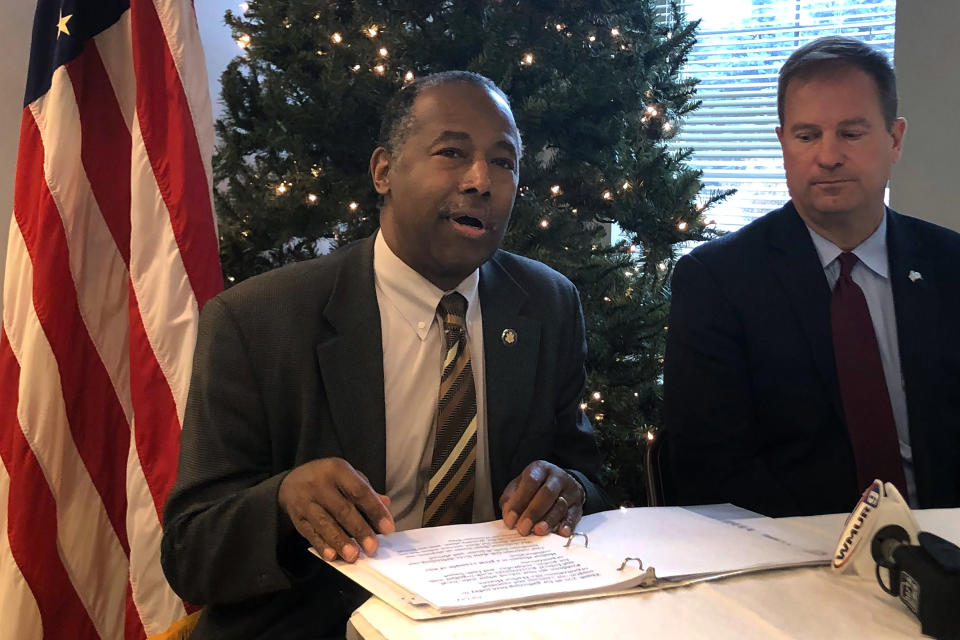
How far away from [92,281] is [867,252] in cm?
189

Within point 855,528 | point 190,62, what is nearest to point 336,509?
point 855,528

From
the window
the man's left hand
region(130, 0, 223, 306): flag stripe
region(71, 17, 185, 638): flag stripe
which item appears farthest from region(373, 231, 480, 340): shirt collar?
the window

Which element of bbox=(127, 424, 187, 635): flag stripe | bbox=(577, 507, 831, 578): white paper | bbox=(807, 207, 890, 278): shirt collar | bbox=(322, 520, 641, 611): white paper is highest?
bbox=(807, 207, 890, 278): shirt collar

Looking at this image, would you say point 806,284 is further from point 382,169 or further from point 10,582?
point 10,582

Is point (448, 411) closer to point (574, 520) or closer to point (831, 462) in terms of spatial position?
point (574, 520)

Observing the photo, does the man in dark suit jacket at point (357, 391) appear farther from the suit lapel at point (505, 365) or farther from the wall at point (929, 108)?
the wall at point (929, 108)

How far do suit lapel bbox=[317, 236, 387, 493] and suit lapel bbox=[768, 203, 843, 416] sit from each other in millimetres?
883

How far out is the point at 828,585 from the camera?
1.04 m

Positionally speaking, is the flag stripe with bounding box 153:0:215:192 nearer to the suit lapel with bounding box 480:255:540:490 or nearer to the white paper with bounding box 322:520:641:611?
the suit lapel with bounding box 480:255:540:490

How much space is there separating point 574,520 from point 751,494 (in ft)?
1.99

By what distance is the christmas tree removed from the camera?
2.30 metres

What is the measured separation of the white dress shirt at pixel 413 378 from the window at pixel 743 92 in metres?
2.46

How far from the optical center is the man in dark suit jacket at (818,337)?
1.75 m

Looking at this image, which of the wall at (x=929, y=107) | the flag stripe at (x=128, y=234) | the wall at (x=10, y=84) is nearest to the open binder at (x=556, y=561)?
the flag stripe at (x=128, y=234)
